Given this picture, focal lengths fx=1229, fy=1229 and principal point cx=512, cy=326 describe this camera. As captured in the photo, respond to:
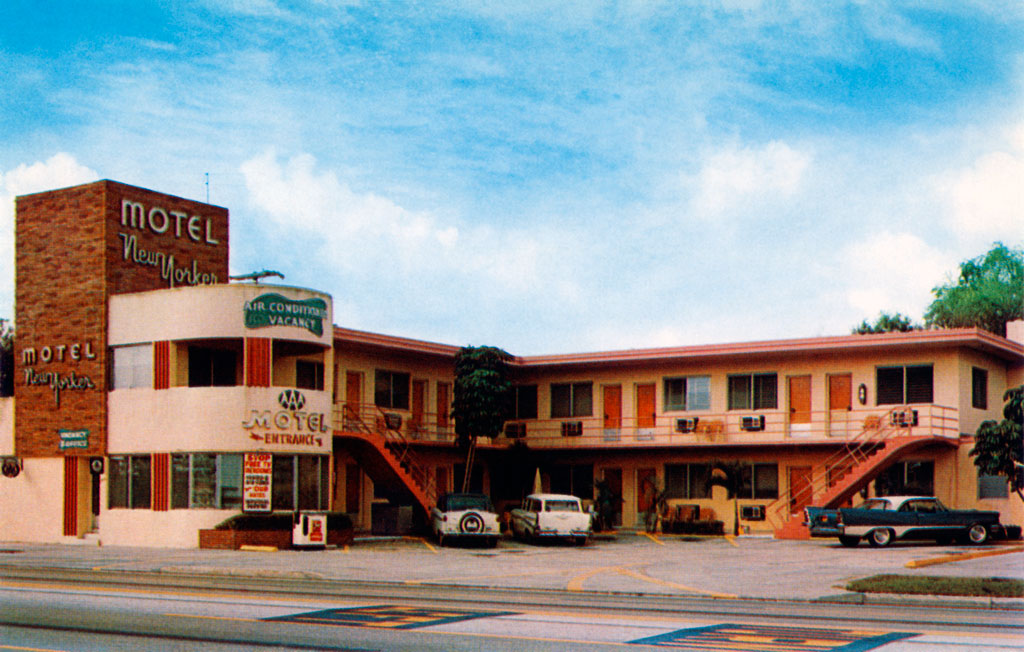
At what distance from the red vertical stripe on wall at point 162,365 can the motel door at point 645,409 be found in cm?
1854

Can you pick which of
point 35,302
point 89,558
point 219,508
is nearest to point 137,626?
point 89,558

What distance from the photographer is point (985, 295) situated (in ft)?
224

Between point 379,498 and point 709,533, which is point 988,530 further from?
point 379,498

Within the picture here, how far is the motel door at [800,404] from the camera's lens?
44219 mm

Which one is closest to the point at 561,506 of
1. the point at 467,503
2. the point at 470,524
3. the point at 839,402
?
the point at 467,503

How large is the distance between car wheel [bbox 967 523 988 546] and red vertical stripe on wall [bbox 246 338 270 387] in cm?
2117

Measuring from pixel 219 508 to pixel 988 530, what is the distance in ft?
74.3

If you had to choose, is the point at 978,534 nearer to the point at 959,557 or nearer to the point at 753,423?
the point at 959,557

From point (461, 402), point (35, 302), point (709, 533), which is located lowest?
point (709, 533)

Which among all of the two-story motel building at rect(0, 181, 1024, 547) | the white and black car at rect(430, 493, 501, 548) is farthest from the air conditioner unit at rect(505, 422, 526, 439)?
the white and black car at rect(430, 493, 501, 548)

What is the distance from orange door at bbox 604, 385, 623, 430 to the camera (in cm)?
4838

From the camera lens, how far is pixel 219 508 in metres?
36.2

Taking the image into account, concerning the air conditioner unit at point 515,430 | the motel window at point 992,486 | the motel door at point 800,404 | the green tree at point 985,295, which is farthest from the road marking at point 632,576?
the green tree at point 985,295

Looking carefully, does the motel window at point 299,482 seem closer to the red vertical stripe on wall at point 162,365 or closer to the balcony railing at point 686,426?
the red vertical stripe on wall at point 162,365
